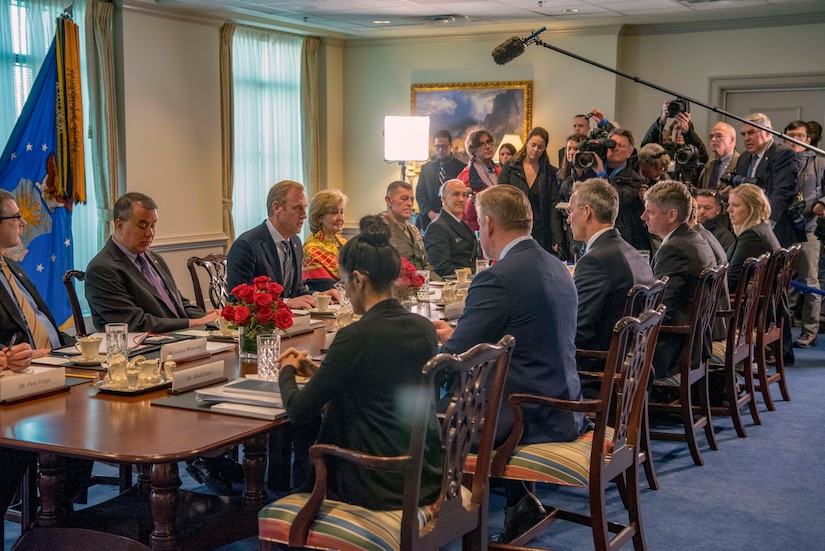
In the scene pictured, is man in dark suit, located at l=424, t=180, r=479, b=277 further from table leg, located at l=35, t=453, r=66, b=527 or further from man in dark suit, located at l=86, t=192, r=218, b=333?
table leg, located at l=35, t=453, r=66, b=527

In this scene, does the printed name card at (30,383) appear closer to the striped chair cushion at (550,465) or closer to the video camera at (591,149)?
the striped chair cushion at (550,465)

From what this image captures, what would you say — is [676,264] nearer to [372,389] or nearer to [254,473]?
[254,473]

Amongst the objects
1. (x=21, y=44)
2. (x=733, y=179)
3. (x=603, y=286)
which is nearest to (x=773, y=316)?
(x=733, y=179)

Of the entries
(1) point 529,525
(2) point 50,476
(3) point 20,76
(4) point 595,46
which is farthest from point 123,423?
(4) point 595,46

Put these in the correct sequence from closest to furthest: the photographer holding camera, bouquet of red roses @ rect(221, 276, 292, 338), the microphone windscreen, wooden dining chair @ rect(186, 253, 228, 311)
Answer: bouquet of red roses @ rect(221, 276, 292, 338), wooden dining chair @ rect(186, 253, 228, 311), the microphone windscreen, the photographer holding camera

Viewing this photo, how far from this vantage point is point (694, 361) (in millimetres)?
4727

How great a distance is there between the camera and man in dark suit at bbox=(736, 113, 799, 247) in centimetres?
731

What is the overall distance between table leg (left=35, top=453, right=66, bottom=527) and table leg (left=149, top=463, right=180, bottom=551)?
19.4 inches

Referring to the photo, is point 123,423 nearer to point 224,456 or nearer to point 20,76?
point 224,456

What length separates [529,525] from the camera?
344 centimetres

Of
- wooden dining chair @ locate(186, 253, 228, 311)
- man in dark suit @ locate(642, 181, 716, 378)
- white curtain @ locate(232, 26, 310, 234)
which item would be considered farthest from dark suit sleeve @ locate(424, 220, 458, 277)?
white curtain @ locate(232, 26, 310, 234)

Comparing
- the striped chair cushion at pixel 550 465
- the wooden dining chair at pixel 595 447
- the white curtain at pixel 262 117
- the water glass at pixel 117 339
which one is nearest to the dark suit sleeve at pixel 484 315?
the wooden dining chair at pixel 595 447

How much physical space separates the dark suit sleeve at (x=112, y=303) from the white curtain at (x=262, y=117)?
490cm

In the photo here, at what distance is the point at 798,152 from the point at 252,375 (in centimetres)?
574
